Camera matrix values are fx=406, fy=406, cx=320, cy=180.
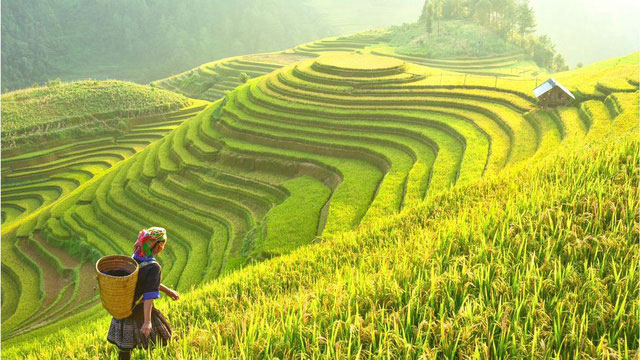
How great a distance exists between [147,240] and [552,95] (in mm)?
18287

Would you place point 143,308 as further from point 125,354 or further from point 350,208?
point 350,208

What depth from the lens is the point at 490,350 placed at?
2930mm

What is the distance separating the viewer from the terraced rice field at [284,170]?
14242mm

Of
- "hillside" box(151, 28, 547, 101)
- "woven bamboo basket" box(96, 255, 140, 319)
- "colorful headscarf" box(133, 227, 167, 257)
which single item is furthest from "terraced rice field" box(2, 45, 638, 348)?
"hillside" box(151, 28, 547, 101)

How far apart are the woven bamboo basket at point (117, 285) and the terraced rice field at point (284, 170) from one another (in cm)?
793

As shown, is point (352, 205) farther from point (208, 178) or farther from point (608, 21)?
point (608, 21)

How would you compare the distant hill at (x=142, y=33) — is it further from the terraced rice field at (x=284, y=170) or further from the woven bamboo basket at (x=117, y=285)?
the woven bamboo basket at (x=117, y=285)

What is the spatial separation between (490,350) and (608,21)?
171035 mm

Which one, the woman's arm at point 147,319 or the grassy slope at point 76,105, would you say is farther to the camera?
the grassy slope at point 76,105

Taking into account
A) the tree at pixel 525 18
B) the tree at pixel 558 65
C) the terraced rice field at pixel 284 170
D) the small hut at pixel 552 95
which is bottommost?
the terraced rice field at pixel 284 170

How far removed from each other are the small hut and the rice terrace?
8cm

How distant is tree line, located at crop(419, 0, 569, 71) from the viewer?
5169 cm

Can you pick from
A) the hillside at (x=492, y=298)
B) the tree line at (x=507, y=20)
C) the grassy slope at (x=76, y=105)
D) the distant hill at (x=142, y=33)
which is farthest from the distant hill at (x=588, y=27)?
the hillside at (x=492, y=298)

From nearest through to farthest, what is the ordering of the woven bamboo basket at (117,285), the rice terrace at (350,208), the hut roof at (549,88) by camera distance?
the rice terrace at (350,208)
the woven bamboo basket at (117,285)
the hut roof at (549,88)
